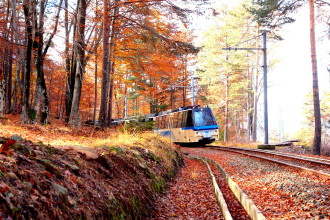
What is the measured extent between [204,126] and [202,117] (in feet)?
2.31

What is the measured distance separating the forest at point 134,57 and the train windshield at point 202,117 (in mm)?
3219

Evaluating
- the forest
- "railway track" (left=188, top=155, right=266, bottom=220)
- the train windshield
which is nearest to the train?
the train windshield

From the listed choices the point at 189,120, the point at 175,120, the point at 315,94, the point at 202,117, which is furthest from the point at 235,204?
the point at 175,120

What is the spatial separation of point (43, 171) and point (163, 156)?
6452mm

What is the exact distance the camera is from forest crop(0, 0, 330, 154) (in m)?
12.8

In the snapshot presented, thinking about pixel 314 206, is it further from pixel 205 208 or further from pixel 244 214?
pixel 205 208

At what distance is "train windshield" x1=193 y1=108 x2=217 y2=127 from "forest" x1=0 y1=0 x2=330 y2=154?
322 centimetres

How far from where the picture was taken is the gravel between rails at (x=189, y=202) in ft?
17.5

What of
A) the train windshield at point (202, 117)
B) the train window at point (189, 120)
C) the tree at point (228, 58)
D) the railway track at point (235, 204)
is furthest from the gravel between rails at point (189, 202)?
the tree at point (228, 58)

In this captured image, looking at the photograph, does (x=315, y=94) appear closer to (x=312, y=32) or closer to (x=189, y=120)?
(x=312, y=32)

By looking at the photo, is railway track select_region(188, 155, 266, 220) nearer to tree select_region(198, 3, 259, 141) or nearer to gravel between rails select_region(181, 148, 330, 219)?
gravel between rails select_region(181, 148, 330, 219)

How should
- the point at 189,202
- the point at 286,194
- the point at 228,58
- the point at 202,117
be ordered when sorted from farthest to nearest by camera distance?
the point at 228,58
the point at 202,117
the point at 189,202
the point at 286,194

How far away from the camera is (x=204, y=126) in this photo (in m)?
20.0

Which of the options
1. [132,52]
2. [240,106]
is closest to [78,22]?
[132,52]
